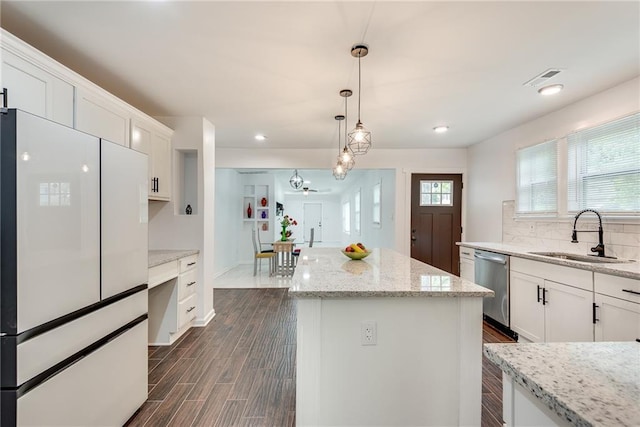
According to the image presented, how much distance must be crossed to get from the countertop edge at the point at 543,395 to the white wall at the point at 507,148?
9.94ft

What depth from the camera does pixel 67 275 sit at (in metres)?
1.35

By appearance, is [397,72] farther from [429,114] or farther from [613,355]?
[613,355]

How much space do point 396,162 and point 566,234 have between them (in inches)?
105

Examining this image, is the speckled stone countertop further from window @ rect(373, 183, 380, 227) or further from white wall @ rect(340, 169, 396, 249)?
window @ rect(373, 183, 380, 227)

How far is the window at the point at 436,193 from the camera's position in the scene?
17.1 ft

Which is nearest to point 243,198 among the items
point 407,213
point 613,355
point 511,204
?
point 407,213

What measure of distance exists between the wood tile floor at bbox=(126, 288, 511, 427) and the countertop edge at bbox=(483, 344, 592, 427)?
1.53m

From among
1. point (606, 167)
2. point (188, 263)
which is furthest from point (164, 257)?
point (606, 167)

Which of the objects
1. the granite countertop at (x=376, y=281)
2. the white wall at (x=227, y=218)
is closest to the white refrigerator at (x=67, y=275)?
the granite countertop at (x=376, y=281)

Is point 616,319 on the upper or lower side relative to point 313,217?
lower

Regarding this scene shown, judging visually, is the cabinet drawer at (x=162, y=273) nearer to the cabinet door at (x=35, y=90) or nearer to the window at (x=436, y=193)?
the cabinet door at (x=35, y=90)

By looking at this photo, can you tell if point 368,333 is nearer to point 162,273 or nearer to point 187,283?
point 162,273

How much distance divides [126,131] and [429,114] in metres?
3.18

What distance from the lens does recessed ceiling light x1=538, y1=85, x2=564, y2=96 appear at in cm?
264
